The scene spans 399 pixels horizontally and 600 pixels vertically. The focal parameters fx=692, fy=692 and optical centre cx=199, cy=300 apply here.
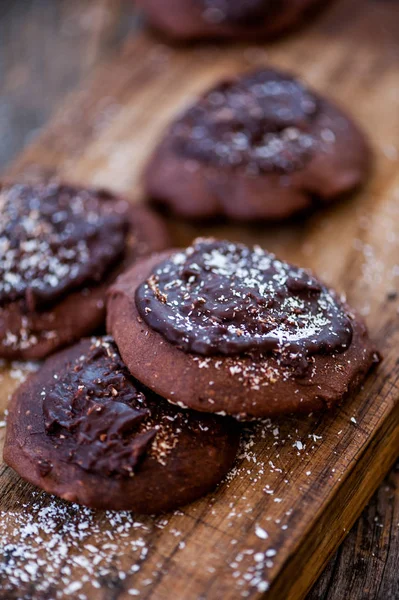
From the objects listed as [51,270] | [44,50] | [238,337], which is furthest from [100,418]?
[44,50]

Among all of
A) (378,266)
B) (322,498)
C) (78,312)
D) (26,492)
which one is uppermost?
(378,266)

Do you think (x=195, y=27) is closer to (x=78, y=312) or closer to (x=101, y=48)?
(x=101, y=48)

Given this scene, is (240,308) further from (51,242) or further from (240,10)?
(240,10)

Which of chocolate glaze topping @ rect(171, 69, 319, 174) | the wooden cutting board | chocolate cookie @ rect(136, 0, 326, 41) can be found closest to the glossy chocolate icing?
the wooden cutting board

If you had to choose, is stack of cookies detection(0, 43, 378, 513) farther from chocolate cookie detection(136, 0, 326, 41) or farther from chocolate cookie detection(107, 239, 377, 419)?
chocolate cookie detection(136, 0, 326, 41)

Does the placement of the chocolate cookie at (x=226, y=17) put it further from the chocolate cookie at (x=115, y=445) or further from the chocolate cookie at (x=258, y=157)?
the chocolate cookie at (x=115, y=445)

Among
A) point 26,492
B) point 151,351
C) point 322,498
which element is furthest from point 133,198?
point 322,498

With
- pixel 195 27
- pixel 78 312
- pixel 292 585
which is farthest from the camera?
pixel 195 27
